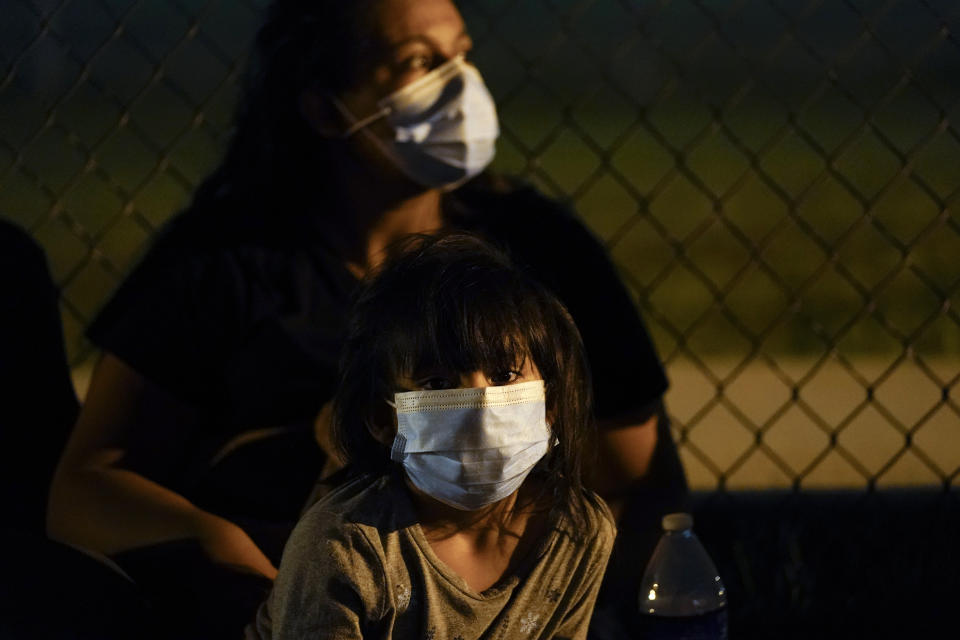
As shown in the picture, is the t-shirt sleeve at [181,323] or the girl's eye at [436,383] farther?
the t-shirt sleeve at [181,323]

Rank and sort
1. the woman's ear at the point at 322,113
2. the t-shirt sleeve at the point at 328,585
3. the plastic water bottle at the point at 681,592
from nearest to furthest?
the t-shirt sleeve at the point at 328,585, the plastic water bottle at the point at 681,592, the woman's ear at the point at 322,113

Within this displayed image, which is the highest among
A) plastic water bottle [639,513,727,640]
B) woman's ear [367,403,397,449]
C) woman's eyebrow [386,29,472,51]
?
woman's eyebrow [386,29,472,51]

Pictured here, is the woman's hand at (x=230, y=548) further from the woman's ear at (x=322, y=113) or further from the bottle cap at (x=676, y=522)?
the woman's ear at (x=322, y=113)

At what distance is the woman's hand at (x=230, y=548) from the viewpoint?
2.21 meters

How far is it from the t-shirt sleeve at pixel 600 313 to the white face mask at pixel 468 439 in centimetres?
56

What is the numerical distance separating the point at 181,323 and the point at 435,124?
602 millimetres

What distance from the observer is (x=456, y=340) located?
6.18ft

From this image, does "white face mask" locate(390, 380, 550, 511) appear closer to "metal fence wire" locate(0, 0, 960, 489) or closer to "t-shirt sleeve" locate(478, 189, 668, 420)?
"t-shirt sleeve" locate(478, 189, 668, 420)

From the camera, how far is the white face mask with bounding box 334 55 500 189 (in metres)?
2.57

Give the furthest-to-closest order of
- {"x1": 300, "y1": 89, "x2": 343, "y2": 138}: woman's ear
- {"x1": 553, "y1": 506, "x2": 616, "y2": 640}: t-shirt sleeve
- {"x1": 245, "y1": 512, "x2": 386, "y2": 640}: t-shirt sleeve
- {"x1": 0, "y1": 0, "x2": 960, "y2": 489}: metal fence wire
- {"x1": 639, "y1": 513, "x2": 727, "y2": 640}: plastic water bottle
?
{"x1": 0, "y1": 0, "x2": 960, "y2": 489}: metal fence wire
{"x1": 300, "y1": 89, "x2": 343, "y2": 138}: woman's ear
{"x1": 639, "y1": 513, "x2": 727, "y2": 640}: plastic water bottle
{"x1": 553, "y1": 506, "x2": 616, "y2": 640}: t-shirt sleeve
{"x1": 245, "y1": 512, "x2": 386, "y2": 640}: t-shirt sleeve

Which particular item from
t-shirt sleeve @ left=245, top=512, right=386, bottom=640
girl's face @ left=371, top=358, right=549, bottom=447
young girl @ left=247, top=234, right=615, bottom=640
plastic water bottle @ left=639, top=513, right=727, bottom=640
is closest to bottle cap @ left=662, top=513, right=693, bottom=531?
plastic water bottle @ left=639, top=513, right=727, bottom=640

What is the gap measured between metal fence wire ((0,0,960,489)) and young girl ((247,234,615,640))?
850 millimetres

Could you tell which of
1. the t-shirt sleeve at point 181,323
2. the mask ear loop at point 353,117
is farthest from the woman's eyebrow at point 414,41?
the t-shirt sleeve at point 181,323

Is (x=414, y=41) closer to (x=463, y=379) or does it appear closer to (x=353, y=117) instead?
(x=353, y=117)
